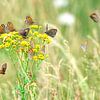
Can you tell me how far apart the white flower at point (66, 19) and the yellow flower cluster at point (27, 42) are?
3190 mm

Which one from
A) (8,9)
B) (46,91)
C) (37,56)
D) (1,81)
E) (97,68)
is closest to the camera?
(37,56)

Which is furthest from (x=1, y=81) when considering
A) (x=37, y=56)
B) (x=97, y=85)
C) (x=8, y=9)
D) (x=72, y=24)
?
(x=72, y=24)

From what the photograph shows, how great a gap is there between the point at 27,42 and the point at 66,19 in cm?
347

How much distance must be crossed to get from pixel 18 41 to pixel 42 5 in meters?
3.28

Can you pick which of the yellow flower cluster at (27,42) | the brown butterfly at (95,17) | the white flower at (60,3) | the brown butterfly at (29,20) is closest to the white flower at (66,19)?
the white flower at (60,3)

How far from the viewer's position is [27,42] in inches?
91.3

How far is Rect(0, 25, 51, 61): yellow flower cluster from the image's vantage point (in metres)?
2.29

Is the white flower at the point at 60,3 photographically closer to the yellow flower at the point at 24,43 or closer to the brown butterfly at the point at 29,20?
the brown butterfly at the point at 29,20

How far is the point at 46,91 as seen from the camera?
2939 millimetres

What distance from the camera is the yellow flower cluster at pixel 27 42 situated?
2.29 metres

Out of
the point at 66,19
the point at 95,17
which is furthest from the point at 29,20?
the point at 66,19

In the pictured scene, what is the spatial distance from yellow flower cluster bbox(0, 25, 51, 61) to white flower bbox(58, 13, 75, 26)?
3.19m

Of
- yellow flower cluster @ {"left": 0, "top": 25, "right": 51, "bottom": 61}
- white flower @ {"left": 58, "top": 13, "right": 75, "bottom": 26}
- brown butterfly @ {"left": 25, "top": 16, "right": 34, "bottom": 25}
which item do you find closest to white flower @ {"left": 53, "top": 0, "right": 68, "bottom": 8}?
white flower @ {"left": 58, "top": 13, "right": 75, "bottom": 26}

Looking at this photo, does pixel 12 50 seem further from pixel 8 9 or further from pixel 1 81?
pixel 8 9
